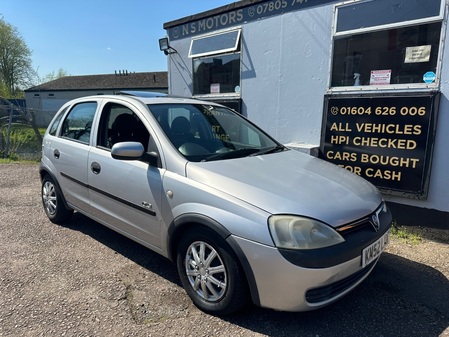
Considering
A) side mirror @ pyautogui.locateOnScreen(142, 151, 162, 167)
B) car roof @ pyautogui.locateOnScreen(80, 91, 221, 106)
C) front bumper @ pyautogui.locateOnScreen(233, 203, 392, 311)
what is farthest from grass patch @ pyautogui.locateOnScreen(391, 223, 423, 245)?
side mirror @ pyautogui.locateOnScreen(142, 151, 162, 167)

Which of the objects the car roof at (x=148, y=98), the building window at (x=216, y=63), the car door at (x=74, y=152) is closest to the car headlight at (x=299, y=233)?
the car roof at (x=148, y=98)

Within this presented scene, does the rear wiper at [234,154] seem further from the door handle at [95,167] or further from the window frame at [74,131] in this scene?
the window frame at [74,131]

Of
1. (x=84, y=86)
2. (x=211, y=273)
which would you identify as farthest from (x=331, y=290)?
(x=84, y=86)

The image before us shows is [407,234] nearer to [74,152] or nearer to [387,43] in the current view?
[387,43]

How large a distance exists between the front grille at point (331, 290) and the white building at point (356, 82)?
231 centimetres

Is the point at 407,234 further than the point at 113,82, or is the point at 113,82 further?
the point at 113,82

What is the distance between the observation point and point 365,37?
454 centimetres

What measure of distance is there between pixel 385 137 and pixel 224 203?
2.97 m

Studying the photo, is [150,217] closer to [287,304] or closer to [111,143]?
[111,143]

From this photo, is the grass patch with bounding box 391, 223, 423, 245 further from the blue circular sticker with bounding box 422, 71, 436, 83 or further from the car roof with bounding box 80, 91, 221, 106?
the car roof with bounding box 80, 91, 221, 106

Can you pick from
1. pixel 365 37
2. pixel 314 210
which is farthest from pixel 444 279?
pixel 365 37

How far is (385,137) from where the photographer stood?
4.34 meters

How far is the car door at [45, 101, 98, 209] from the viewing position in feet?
12.2

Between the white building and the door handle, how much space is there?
9.60ft
